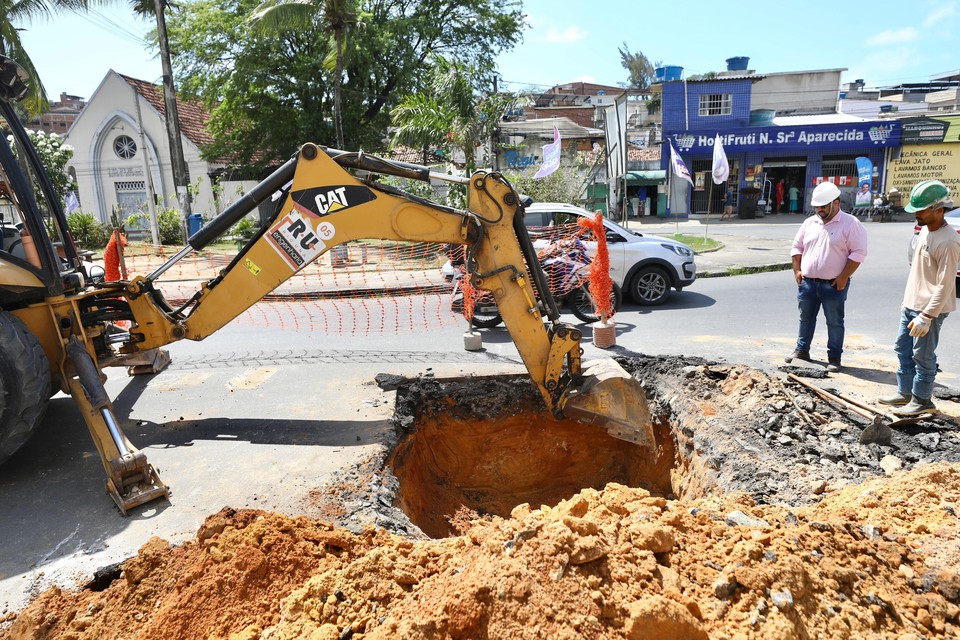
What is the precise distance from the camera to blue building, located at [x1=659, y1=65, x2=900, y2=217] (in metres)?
28.7

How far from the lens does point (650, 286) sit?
36.1 ft

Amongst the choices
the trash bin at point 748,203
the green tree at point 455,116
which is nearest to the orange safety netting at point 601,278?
the green tree at point 455,116

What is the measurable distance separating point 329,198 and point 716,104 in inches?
1162

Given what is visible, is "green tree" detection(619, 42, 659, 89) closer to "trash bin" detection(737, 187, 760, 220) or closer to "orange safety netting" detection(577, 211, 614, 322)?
"trash bin" detection(737, 187, 760, 220)

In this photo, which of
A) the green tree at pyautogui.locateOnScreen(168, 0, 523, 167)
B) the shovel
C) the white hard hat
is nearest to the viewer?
the shovel

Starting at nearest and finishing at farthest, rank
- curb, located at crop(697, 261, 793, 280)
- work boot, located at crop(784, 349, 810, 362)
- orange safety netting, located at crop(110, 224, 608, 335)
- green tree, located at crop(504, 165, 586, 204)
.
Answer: work boot, located at crop(784, 349, 810, 362)
orange safety netting, located at crop(110, 224, 608, 335)
curb, located at crop(697, 261, 793, 280)
green tree, located at crop(504, 165, 586, 204)

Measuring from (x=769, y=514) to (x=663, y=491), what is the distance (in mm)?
2173

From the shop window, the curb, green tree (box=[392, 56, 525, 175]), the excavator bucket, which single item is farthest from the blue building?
the excavator bucket

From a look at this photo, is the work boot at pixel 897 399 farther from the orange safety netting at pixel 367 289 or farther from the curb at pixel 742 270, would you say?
the curb at pixel 742 270

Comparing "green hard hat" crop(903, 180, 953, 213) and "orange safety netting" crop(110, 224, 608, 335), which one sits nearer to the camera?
"green hard hat" crop(903, 180, 953, 213)

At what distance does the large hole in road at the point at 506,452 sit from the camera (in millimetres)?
5574

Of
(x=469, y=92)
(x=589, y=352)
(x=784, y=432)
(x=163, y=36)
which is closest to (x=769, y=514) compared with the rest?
(x=784, y=432)

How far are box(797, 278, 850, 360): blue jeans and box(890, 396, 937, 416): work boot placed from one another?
164 centimetres

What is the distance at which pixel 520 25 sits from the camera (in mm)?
27453
